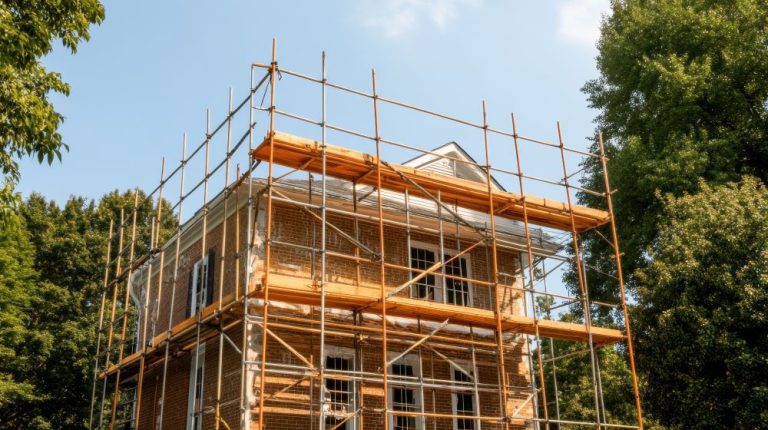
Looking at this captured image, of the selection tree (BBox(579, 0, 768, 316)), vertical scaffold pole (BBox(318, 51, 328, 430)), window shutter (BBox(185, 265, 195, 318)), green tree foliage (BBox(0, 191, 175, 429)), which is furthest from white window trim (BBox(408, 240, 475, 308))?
green tree foliage (BBox(0, 191, 175, 429))

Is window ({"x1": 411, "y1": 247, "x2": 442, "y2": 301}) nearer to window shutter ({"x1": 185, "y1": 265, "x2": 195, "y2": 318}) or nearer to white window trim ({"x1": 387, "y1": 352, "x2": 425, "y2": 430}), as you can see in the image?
white window trim ({"x1": 387, "y1": 352, "x2": 425, "y2": 430})

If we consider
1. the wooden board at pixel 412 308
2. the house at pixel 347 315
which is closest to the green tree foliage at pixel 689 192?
the wooden board at pixel 412 308

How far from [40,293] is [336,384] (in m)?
21.6

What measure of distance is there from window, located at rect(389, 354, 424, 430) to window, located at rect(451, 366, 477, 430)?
94cm

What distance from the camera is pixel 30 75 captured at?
10836mm

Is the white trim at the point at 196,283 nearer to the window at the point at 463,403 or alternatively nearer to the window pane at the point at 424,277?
the window pane at the point at 424,277

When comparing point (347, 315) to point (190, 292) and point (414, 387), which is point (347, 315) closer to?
point (414, 387)

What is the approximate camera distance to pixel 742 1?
1003 inches

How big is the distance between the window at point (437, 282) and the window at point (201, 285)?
4646 mm

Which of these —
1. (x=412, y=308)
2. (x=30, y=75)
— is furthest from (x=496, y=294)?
(x=30, y=75)

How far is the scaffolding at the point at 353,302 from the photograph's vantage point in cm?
1345

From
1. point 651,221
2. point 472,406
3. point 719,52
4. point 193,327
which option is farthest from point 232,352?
point 719,52

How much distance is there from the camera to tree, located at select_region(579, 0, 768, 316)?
23156 millimetres

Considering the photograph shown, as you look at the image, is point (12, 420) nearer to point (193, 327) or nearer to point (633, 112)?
A: point (193, 327)
